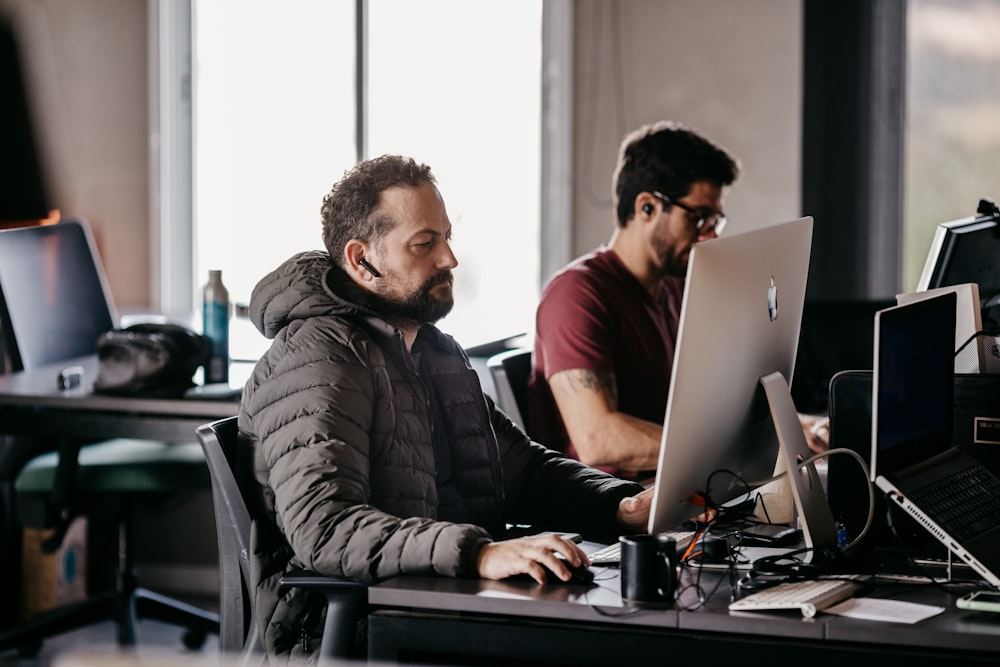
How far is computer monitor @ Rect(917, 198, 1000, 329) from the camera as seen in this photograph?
2.48 meters

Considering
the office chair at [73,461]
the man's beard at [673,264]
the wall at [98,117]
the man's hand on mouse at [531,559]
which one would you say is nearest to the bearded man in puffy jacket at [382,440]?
the man's hand on mouse at [531,559]

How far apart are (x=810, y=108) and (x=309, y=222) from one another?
177 centimetres

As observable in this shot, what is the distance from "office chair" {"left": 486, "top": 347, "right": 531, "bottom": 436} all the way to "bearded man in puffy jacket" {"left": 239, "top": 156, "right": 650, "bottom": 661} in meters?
0.33

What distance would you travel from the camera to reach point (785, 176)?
4031mm

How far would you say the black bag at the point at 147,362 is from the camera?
3137 millimetres

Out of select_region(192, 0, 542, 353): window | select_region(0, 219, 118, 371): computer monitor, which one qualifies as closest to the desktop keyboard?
select_region(0, 219, 118, 371): computer monitor

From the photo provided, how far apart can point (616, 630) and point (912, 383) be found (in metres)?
0.58

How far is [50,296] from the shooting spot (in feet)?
12.1

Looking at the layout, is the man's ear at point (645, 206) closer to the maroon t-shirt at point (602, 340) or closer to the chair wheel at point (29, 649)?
the maroon t-shirt at point (602, 340)

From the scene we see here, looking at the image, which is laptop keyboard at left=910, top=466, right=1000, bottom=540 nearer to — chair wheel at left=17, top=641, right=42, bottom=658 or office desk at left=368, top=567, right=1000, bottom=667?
office desk at left=368, top=567, right=1000, bottom=667

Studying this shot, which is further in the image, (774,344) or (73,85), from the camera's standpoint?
(73,85)

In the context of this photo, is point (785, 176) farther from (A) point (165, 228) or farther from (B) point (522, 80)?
(A) point (165, 228)

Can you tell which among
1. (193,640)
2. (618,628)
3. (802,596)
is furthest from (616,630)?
(193,640)

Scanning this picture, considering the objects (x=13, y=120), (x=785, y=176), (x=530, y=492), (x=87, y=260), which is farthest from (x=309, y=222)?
(x=530, y=492)
